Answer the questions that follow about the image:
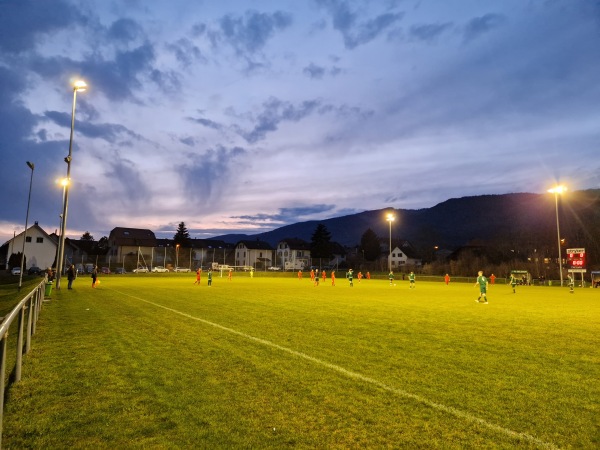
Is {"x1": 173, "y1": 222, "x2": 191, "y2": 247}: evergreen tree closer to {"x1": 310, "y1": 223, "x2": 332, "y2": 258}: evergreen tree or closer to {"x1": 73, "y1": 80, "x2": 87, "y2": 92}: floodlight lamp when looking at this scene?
{"x1": 310, "y1": 223, "x2": 332, "y2": 258}: evergreen tree

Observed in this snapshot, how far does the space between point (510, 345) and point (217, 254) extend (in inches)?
4330

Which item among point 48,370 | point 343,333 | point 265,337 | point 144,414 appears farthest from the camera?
point 343,333

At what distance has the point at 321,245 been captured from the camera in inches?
4281

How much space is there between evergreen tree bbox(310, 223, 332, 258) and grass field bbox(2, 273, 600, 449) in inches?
3823

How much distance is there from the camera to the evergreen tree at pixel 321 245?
108 m

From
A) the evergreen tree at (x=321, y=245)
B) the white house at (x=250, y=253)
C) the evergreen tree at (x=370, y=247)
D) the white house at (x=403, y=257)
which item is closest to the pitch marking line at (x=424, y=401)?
Result: the evergreen tree at (x=321, y=245)

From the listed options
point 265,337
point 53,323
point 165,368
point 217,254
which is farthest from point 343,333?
point 217,254

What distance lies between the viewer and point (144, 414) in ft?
15.4

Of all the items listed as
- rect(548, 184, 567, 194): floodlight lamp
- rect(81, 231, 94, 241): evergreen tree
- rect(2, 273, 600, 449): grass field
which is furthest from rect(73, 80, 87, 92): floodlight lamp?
rect(81, 231, 94, 241): evergreen tree

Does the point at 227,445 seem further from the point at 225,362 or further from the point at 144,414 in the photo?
the point at 225,362

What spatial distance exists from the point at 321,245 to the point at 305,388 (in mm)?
103327

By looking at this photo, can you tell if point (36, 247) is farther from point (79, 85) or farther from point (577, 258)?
point (577, 258)

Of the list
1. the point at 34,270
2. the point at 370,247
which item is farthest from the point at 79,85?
the point at 370,247

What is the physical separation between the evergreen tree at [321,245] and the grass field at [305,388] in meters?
97.1
